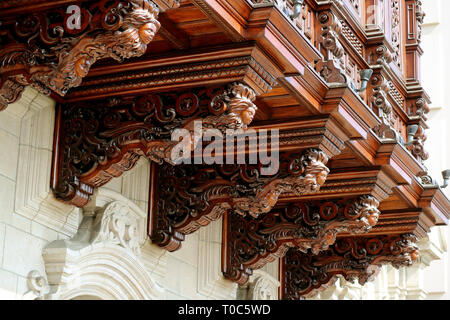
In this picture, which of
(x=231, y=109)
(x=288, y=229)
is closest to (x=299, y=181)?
(x=231, y=109)

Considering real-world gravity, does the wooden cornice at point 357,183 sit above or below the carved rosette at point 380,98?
below

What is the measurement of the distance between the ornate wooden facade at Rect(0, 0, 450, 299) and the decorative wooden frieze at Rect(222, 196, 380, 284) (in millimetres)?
15

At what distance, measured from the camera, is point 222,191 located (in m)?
8.48

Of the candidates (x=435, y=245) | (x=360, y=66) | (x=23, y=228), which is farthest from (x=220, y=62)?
(x=435, y=245)

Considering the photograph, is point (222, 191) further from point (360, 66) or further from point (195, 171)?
point (360, 66)

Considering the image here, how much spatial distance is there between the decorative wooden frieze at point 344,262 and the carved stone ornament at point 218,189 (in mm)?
2672

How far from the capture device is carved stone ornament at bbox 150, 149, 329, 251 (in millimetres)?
8172

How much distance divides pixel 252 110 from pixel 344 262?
463cm

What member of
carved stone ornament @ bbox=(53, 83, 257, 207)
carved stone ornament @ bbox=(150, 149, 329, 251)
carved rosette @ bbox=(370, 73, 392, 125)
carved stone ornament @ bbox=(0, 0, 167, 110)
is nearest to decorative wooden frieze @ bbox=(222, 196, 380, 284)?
carved rosette @ bbox=(370, 73, 392, 125)

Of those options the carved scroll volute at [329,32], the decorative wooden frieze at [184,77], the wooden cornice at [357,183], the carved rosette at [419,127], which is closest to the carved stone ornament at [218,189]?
the carved scroll volute at [329,32]

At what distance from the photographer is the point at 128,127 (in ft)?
24.1

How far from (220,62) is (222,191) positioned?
197 cm

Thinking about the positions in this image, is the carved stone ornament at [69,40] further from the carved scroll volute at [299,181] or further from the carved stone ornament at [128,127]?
the carved scroll volute at [299,181]

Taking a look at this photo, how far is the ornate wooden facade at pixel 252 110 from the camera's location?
6137 millimetres
